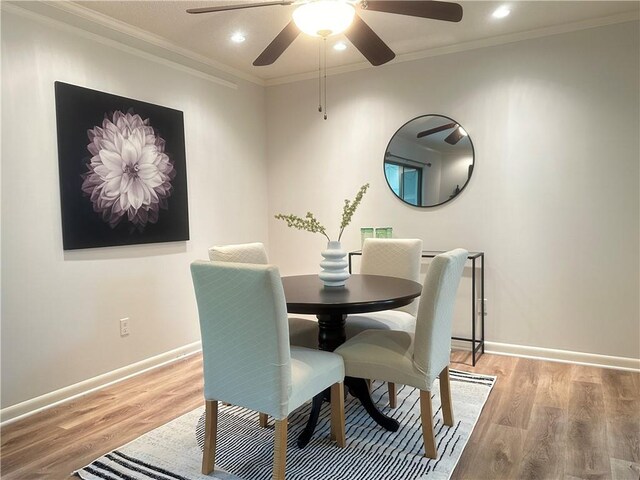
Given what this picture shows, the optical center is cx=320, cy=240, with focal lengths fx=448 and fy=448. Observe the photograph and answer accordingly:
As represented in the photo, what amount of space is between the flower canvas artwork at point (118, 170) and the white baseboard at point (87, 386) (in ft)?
2.86

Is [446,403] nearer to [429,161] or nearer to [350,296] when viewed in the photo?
[350,296]

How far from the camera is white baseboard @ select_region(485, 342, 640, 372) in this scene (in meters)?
3.12

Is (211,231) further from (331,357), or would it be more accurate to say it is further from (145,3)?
(331,357)

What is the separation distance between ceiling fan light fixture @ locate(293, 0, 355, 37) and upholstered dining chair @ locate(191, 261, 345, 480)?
3.73 ft

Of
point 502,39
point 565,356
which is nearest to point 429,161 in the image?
point 502,39

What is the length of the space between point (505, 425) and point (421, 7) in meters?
2.11

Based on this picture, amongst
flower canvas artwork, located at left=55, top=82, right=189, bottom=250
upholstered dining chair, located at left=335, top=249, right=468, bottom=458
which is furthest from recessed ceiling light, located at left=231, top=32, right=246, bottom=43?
upholstered dining chair, located at left=335, top=249, right=468, bottom=458

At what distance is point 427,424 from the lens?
6.59ft

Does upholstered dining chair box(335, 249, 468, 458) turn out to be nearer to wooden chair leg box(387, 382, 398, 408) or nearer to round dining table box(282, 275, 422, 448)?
round dining table box(282, 275, 422, 448)

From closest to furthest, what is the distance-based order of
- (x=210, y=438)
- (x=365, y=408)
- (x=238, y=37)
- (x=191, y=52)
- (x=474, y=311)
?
(x=210, y=438) → (x=365, y=408) → (x=238, y=37) → (x=474, y=311) → (x=191, y=52)

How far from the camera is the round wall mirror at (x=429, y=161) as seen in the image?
3572mm

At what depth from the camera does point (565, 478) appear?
6.13 feet

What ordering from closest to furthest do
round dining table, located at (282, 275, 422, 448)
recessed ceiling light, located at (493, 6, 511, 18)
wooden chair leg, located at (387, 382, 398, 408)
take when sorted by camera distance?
round dining table, located at (282, 275, 422, 448)
wooden chair leg, located at (387, 382, 398, 408)
recessed ceiling light, located at (493, 6, 511, 18)

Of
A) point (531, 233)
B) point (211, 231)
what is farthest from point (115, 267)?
point (531, 233)
